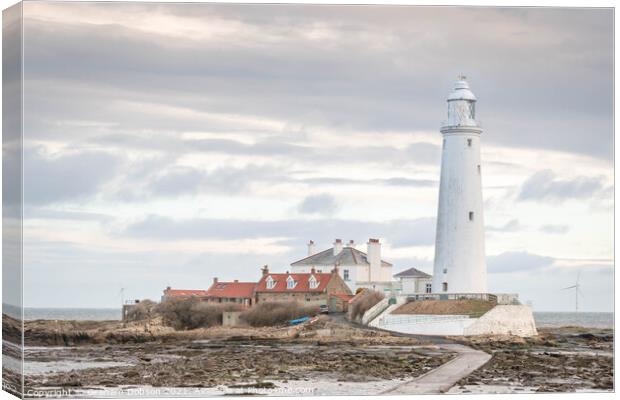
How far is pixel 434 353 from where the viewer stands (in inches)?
1302

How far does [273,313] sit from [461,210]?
19.4ft

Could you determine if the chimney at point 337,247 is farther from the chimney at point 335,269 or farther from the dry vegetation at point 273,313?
the dry vegetation at point 273,313

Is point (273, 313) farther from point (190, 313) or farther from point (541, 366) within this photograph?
point (541, 366)

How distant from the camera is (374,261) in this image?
4525 cm

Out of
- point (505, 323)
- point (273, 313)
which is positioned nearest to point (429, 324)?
point (505, 323)

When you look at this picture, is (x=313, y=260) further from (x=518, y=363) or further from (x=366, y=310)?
(x=518, y=363)

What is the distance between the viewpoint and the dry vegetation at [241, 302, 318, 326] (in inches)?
1585

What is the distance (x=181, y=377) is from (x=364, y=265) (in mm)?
16963

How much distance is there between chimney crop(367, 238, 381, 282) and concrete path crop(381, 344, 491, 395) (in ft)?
37.9

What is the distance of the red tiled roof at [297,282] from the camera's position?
138ft

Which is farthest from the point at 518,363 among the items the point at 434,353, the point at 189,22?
the point at 189,22

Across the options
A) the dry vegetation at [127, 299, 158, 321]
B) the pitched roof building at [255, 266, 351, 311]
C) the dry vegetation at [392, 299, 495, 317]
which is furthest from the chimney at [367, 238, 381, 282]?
the dry vegetation at [127, 299, 158, 321]

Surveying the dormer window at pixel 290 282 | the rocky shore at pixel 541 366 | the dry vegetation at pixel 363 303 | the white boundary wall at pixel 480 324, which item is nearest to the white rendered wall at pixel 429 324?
the white boundary wall at pixel 480 324

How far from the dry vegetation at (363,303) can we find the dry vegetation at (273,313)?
1.27 meters
